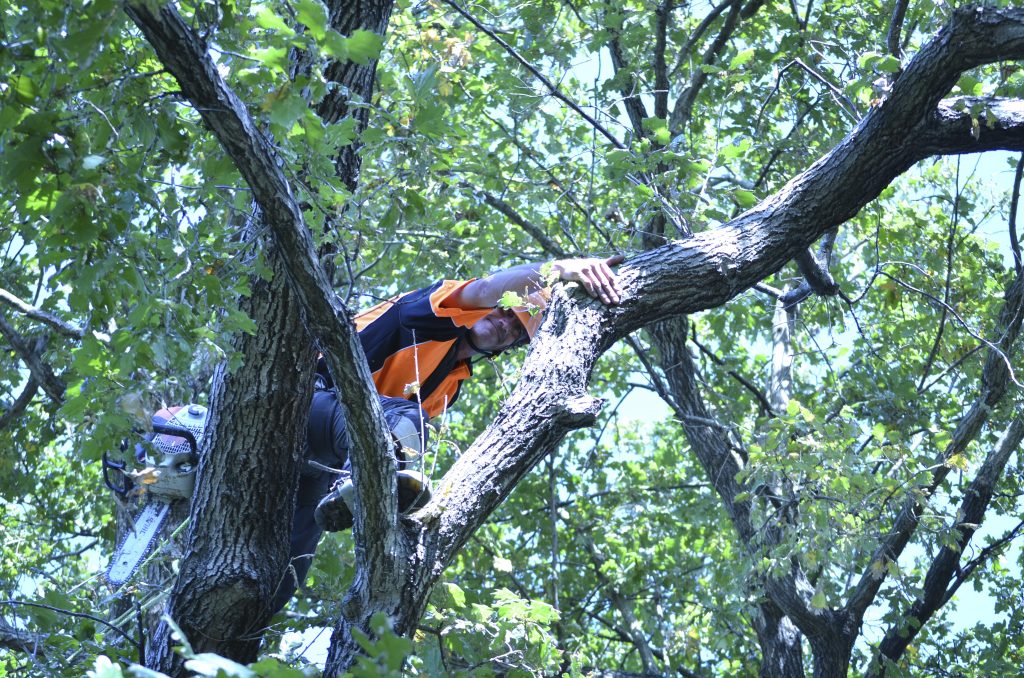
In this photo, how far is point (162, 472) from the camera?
3.72 m

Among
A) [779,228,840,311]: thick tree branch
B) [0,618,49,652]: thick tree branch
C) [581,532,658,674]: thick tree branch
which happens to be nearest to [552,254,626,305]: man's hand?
[779,228,840,311]: thick tree branch

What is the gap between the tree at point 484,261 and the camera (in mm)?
2832

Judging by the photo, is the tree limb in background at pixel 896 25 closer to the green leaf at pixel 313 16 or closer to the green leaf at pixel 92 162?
the green leaf at pixel 313 16

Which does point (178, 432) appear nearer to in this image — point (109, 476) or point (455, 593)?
point (109, 476)

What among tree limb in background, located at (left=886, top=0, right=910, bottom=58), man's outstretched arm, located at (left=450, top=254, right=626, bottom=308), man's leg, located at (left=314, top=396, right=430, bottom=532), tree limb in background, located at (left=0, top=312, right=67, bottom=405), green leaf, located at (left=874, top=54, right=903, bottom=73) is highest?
tree limb in background, located at (left=886, top=0, right=910, bottom=58)

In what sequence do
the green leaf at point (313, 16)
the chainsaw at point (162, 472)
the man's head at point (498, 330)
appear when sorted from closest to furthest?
the green leaf at point (313, 16) → the chainsaw at point (162, 472) → the man's head at point (498, 330)

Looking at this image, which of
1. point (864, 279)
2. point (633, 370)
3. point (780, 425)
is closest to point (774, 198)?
point (780, 425)

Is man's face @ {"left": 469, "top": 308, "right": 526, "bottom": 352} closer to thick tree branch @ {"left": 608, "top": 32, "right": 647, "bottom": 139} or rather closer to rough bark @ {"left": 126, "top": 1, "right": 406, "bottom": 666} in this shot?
rough bark @ {"left": 126, "top": 1, "right": 406, "bottom": 666}

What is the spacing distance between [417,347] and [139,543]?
1.20 metres

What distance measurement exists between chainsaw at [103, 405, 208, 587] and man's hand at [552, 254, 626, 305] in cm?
130

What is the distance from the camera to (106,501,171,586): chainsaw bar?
3.88 meters

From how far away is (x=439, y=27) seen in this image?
20.9 feet

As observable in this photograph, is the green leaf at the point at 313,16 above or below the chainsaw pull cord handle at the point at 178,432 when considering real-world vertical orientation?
above

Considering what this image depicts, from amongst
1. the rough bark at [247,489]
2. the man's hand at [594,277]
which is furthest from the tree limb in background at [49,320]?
the man's hand at [594,277]
